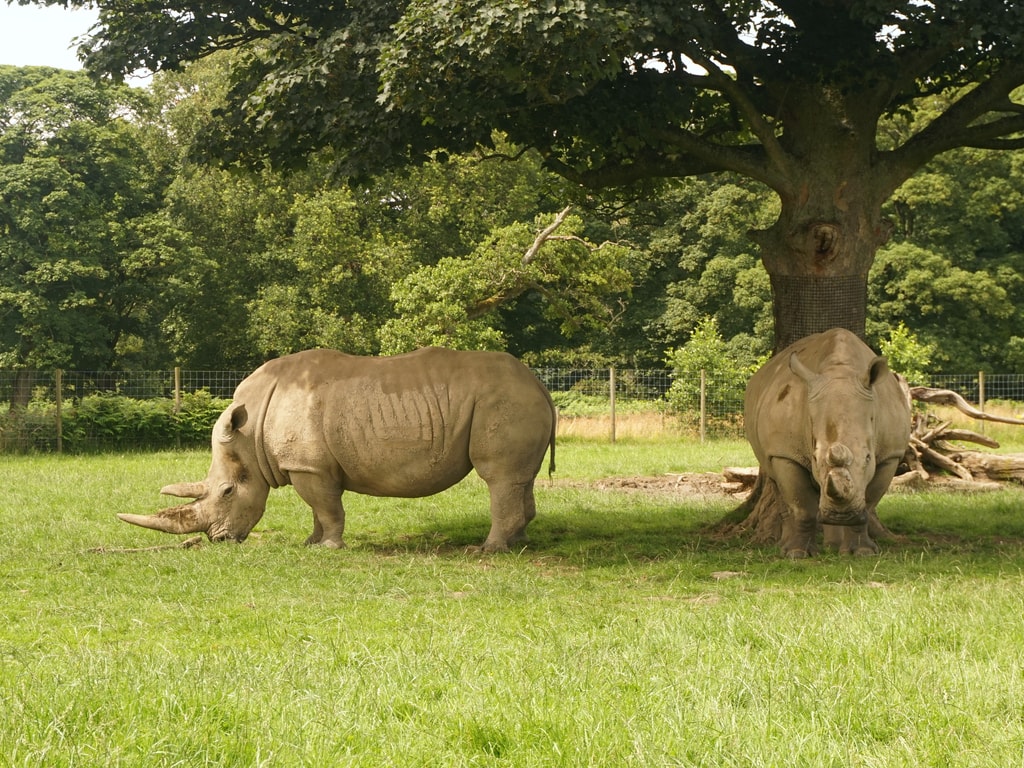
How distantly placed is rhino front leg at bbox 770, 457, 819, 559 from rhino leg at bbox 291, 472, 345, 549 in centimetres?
420

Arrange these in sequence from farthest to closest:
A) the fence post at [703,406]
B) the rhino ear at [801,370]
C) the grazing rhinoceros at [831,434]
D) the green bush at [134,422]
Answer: the fence post at [703,406] → the green bush at [134,422] → the rhino ear at [801,370] → the grazing rhinoceros at [831,434]

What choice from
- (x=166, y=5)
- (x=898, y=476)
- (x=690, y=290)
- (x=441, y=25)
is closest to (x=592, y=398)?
(x=690, y=290)

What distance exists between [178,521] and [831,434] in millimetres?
6133

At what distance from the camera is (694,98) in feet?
46.4

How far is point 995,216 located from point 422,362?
38.3m

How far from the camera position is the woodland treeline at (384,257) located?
114ft

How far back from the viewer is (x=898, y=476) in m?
18.8

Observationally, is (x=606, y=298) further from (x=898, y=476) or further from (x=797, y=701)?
Answer: (x=797, y=701)

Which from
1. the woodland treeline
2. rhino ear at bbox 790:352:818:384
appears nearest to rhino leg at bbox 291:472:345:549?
rhino ear at bbox 790:352:818:384

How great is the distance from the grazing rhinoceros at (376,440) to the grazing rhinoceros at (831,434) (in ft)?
7.44

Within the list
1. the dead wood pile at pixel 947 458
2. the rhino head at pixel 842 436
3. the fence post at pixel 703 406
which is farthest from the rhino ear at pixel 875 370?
the fence post at pixel 703 406

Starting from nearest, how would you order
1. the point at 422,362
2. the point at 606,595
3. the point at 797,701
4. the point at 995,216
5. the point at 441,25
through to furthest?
the point at 797,701 → the point at 606,595 → the point at 441,25 → the point at 422,362 → the point at 995,216

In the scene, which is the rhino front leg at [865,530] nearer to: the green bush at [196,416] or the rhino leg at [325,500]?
the rhino leg at [325,500]

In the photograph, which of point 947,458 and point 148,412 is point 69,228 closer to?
point 148,412
